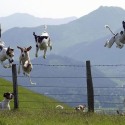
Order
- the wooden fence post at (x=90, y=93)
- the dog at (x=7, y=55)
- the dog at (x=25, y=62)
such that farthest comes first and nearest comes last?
the wooden fence post at (x=90, y=93)
the dog at (x=7, y=55)
the dog at (x=25, y=62)

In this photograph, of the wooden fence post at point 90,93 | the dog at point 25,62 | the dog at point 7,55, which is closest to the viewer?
the dog at point 25,62

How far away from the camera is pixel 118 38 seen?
18.2 meters

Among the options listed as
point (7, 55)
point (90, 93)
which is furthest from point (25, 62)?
point (90, 93)

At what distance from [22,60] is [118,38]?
168 inches

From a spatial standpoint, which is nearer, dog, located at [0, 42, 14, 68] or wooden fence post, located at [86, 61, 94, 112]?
dog, located at [0, 42, 14, 68]

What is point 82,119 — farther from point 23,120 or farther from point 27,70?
point 27,70

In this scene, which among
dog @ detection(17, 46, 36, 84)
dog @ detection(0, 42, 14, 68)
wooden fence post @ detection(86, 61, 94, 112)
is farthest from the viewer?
wooden fence post @ detection(86, 61, 94, 112)

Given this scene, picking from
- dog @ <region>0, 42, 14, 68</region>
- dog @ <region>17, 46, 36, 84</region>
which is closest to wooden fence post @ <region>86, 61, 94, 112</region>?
dog @ <region>17, 46, 36, 84</region>

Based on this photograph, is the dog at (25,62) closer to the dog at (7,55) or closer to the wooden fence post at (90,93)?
the dog at (7,55)

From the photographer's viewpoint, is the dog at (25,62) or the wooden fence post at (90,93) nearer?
the dog at (25,62)

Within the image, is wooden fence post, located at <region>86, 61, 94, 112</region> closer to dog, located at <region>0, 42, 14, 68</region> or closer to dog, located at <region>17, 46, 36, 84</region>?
dog, located at <region>17, 46, 36, 84</region>

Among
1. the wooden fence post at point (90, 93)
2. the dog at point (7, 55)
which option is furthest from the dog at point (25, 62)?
the wooden fence post at point (90, 93)

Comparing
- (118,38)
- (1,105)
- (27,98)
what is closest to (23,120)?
(118,38)

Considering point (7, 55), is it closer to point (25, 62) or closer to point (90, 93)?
point (25, 62)
